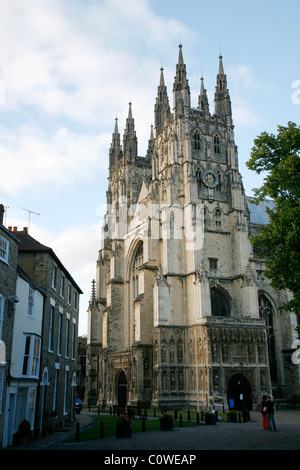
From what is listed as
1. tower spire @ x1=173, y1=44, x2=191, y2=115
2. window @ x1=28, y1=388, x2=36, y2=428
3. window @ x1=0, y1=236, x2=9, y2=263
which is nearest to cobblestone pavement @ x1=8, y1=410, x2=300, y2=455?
window @ x1=28, y1=388, x2=36, y2=428

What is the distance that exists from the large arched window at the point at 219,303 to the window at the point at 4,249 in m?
29.2

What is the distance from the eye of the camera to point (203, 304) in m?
38.9

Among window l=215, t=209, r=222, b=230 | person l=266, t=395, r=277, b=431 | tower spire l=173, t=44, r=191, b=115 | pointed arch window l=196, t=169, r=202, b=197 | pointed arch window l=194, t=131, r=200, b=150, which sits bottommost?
person l=266, t=395, r=277, b=431

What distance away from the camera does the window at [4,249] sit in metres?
16.0

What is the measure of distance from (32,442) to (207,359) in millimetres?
21708

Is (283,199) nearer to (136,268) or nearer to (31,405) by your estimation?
(31,405)

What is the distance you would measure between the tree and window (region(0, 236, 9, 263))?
11.2 m

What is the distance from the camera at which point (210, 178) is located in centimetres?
4616

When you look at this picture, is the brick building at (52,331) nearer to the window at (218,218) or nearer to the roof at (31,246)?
the roof at (31,246)

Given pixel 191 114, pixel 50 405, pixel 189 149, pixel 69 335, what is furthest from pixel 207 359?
pixel 191 114

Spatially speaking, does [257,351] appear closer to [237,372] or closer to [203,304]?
[237,372]

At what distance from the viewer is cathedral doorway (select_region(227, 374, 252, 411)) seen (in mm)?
37500

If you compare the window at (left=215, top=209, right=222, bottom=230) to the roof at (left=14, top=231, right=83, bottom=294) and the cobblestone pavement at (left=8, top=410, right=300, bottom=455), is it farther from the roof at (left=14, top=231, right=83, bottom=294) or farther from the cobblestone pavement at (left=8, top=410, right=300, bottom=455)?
the cobblestone pavement at (left=8, top=410, right=300, bottom=455)

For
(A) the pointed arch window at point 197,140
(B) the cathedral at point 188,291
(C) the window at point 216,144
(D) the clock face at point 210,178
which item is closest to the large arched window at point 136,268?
(B) the cathedral at point 188,291
